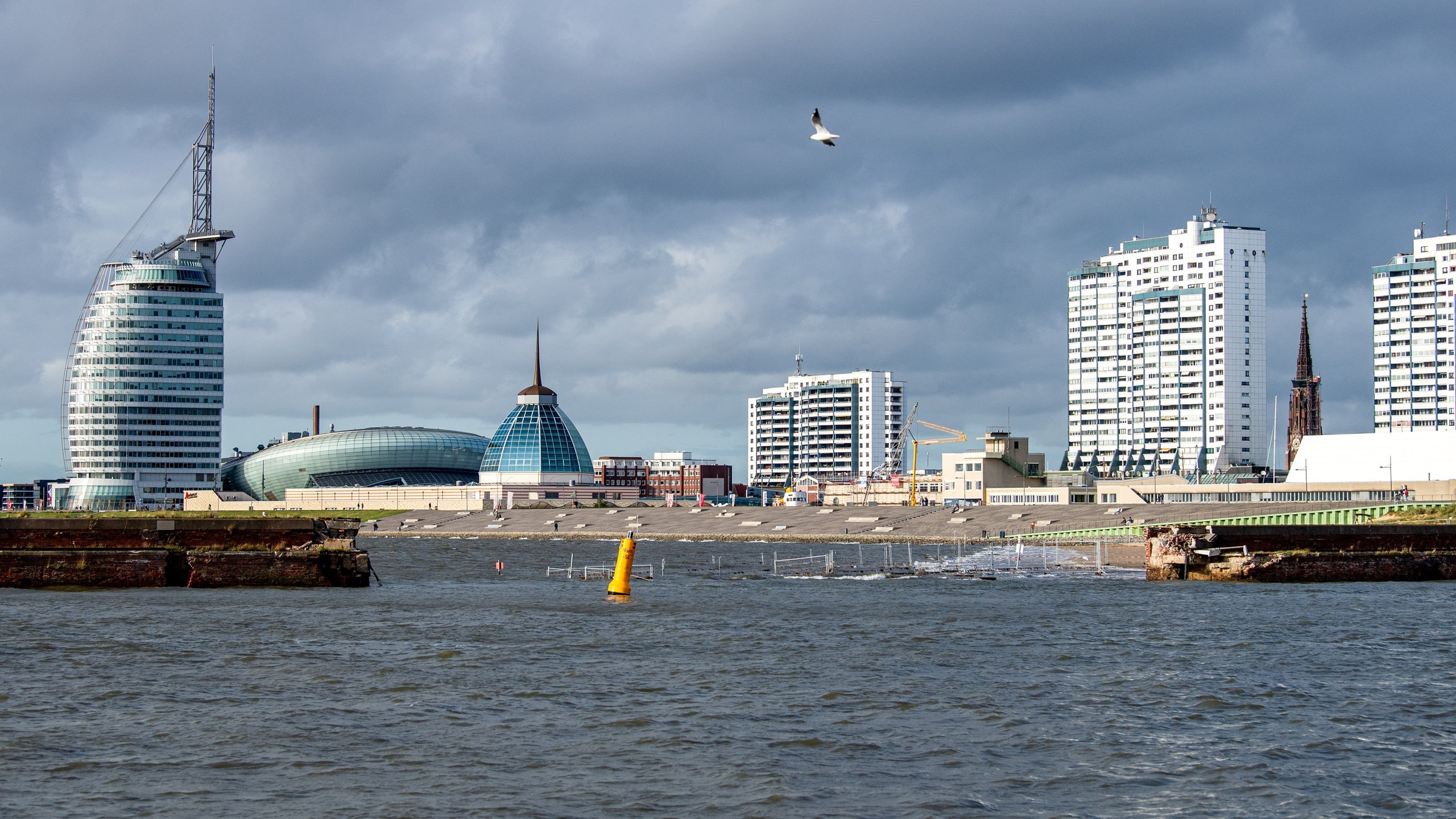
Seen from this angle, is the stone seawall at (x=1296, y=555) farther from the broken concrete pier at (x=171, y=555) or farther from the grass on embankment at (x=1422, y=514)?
the broken concrete pier at (x=171, y=555)

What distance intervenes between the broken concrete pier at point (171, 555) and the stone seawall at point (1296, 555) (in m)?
36.8

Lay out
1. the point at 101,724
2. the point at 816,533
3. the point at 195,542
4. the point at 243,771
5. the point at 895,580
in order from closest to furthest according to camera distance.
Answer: the point at 243,771, the point at 101,724, the point at 195,542, the point at 895,580, the point at 816,533

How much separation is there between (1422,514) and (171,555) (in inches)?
3343

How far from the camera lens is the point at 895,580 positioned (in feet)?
234

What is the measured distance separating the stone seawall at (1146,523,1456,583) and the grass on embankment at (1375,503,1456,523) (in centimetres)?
3069

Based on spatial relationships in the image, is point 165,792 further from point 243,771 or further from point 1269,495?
point 1269,495

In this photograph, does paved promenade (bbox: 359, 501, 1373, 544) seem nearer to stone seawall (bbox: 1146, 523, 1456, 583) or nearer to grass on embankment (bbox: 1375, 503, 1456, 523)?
grass on embankment (bbox: 1375, 503, 1456, 523)

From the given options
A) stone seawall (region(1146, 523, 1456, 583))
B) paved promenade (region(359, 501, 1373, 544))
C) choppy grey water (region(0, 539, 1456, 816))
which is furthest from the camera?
paved promenade (region(359, 501, 1373, 544))

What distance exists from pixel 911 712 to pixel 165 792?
13.7 meters

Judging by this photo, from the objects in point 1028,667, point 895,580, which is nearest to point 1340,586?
point 895,580

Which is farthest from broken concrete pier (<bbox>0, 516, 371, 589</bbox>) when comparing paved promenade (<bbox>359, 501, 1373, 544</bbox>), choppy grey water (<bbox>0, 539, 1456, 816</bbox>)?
paved promenade (<bbox>359, 501, 1373, 544</bbox>)

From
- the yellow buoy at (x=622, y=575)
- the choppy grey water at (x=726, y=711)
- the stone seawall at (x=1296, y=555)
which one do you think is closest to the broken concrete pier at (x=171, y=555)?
the choppy grey water at (x=726, y=711)

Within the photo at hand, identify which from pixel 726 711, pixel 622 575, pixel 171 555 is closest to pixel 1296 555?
pixel 622 575

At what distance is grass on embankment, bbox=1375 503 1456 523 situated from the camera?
9819 centimetres
